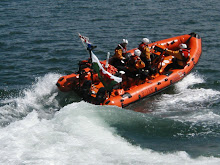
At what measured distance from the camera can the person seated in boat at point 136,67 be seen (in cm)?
1059

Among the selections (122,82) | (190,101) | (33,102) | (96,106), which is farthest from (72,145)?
(190,101)

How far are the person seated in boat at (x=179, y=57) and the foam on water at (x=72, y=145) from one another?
3.72 m

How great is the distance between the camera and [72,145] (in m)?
7.84

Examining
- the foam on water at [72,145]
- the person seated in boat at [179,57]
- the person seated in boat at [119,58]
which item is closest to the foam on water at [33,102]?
the foam on water at [72,145]

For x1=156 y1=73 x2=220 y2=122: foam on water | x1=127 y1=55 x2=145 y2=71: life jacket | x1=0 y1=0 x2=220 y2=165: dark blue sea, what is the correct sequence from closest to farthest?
x1=0 y1=0 x2=220 y2=165: dark blue sea
x1=156 y1=73 x2=220 y2=122: foam on water
x1=127 y1=55 x2=145 y2=71: life jacket

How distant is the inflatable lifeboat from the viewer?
32.5ft

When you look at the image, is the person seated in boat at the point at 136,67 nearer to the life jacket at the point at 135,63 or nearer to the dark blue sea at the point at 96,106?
the life jacket at the point at 135,63

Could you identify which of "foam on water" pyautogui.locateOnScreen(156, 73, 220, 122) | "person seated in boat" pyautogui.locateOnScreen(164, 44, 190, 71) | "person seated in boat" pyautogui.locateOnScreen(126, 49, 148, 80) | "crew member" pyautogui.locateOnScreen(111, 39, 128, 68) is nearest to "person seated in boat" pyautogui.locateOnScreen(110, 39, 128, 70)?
"crew member" pyautogui.locateOnScreen(111, 39, 128, 68)

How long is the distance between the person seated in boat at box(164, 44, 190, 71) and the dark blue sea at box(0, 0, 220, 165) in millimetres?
710

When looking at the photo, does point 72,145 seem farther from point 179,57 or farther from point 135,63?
point 179,57

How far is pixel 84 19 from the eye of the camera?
19.1 m

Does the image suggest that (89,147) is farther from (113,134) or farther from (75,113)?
(75,113)

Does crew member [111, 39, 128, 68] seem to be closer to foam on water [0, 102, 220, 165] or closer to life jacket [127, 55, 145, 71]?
life jacket [127, 55, 145, 71]

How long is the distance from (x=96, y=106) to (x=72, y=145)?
6.38ft
